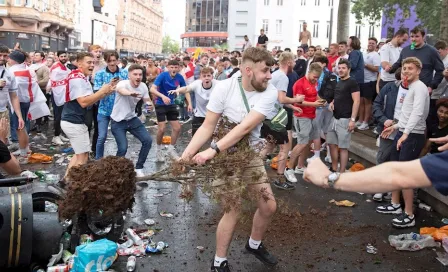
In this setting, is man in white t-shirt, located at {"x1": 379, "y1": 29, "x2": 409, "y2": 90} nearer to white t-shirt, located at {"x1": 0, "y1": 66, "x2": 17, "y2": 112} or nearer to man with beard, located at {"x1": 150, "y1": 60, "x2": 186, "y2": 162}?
man with beard, located at {"x1": 150, "y1": 60, "x2": 186, "y2": 162}

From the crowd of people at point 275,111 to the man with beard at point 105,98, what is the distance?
0.7 inches

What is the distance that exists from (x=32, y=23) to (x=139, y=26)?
2553 inches

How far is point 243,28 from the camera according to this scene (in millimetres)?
72812

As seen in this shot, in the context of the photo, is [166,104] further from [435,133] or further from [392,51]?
[392,51]

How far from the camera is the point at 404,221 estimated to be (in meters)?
5.98

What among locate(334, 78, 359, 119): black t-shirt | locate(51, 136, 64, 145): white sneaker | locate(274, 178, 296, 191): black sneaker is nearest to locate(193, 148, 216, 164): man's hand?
locate(274, 178, 296, 191): black sneaker

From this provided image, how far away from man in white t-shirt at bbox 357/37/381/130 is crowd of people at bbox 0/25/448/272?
3 centimetres

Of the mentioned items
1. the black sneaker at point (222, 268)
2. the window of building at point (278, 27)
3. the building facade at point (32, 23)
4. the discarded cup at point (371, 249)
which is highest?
the window of building at point (278, 27)

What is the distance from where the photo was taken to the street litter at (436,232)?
5504 millimetres

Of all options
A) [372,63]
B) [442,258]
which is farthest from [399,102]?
[372,63]

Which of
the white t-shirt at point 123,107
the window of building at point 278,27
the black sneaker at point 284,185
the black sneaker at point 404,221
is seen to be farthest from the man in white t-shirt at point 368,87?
the window of building at point 278,27

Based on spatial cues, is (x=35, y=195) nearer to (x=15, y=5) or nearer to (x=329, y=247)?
(x=329, y=247)

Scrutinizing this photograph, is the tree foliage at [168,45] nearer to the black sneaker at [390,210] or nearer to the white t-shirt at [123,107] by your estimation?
the white t-shirt at [123,107]

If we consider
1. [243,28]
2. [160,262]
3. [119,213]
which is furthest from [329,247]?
[243,28]
